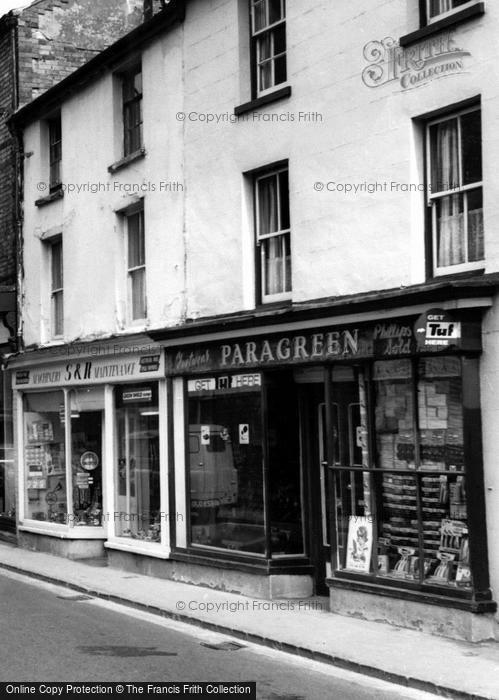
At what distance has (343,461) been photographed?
477 inches

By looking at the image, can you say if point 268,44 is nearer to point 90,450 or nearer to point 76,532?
point 90,450

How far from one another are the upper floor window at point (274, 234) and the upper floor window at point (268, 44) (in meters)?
1.23

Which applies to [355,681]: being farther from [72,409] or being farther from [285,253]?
[72,409]

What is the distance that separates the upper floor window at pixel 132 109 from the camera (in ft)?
54.1

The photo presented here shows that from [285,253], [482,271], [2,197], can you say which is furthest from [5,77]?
[482,271]

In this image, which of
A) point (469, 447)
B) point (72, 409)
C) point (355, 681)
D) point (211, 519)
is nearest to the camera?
point (355, 681)

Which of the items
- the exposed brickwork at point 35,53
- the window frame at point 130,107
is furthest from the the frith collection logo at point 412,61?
the exposed brickwork at point 35,53

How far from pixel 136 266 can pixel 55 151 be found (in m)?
3.93

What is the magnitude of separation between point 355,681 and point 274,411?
15.5ft

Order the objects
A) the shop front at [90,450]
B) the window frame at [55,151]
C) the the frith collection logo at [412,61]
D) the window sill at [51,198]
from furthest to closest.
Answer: the window frame at [55,151]
the window sill at [51,198]
the shop front at [90,450]
the the frith collection logo at [412,61]

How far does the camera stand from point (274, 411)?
43.5 feet

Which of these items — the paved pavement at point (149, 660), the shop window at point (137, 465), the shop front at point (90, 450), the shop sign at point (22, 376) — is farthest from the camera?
the shop sign at point (22, 376)

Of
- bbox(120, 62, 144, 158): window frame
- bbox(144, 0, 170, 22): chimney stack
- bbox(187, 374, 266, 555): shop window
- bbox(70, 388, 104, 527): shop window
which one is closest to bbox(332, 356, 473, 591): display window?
bbox(187, 374, 266, 555): shop window

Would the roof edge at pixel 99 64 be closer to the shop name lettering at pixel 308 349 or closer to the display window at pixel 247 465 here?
the shop name lettering at pixel 308 349
